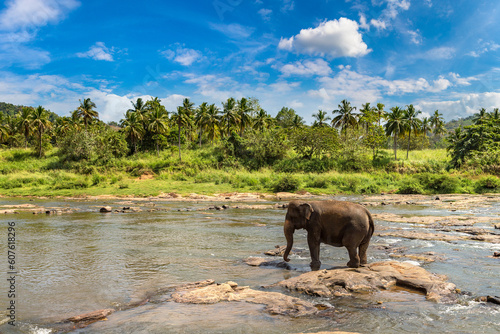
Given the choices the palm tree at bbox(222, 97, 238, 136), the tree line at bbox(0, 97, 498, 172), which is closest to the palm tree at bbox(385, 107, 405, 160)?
the tree line at bbox(0, 97, 498, 172)

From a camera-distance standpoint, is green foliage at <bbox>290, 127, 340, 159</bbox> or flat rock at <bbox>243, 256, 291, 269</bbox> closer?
flat rock at <bbox>243, 256, 291, 269</bbox>

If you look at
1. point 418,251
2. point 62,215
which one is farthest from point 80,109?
point 418,251

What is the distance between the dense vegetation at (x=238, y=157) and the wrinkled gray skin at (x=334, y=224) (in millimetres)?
34651

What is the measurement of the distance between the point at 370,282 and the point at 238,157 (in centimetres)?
5739

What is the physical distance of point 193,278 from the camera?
30.7 ft

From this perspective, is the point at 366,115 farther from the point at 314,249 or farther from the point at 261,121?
the point at 314,249

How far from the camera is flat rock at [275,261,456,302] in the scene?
741 cm

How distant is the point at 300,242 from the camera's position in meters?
14.2

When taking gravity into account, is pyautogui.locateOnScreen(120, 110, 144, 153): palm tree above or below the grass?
above

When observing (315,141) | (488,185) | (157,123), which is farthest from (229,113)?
(488,185)

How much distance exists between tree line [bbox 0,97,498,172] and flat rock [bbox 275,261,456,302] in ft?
171

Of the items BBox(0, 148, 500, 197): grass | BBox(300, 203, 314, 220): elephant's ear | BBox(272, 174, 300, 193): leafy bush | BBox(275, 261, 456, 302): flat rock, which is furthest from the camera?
BBox(272, 174, 300, 193): leafy bush

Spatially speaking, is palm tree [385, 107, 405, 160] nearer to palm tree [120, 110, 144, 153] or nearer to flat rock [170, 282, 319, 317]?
palm tree [120, 110, 144, 153]

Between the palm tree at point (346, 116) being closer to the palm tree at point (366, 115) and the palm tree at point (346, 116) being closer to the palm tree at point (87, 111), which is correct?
the palm tree at point (366, 115)
